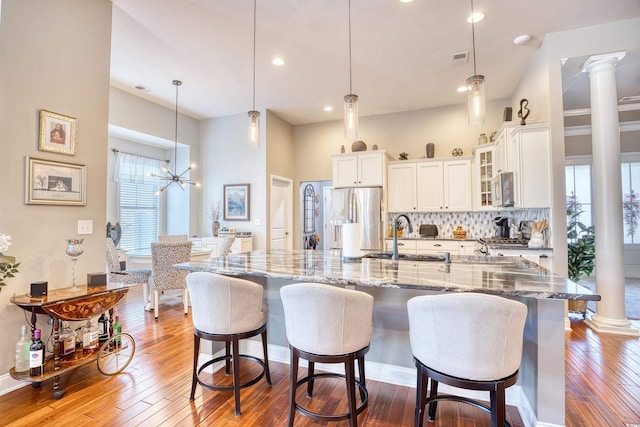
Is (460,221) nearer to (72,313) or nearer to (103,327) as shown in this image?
(103,327)

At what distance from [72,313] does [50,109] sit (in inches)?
62.9

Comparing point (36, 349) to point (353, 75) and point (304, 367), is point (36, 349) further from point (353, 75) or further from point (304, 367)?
point (353, 75)

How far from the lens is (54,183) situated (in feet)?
8.08

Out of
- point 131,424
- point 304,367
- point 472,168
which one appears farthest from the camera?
point 472,168

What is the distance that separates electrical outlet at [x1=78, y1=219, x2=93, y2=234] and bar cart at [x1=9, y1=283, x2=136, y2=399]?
464 millimetres

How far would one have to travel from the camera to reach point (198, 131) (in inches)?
261

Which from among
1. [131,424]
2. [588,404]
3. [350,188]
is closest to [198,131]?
[350,188]

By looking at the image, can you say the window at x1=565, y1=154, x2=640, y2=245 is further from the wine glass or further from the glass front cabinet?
the wine glass

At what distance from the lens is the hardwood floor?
6.31ft

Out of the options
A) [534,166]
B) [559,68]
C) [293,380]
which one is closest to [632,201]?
[534,166]

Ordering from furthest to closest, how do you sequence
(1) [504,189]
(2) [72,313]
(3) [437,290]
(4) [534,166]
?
(1) [504,189], (4) [534,166], (2) [72,313], (3) [437,290]

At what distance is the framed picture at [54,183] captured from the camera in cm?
234

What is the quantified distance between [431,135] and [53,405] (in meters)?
6.08

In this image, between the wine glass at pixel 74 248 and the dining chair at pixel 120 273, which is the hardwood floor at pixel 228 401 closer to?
the wine glass at pixel 74 248
